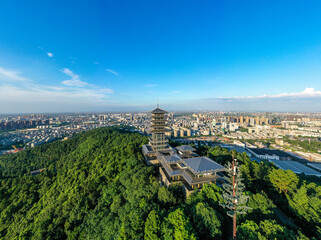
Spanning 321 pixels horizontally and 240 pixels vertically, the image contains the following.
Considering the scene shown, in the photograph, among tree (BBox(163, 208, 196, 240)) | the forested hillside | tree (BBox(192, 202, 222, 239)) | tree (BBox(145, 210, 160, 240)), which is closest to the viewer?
tree (BBox(163, 208, 196, 240))

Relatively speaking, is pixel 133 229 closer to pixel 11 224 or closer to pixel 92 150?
pixel 11 224

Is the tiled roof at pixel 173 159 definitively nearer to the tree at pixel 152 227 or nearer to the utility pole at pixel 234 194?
the tree at pixel 152 227

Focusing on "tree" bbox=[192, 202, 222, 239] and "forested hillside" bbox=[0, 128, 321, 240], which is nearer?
"tree" bbox=[192, 202, 222, 239]

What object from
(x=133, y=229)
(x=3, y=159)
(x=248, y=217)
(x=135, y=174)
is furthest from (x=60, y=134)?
(x=248, y=217)

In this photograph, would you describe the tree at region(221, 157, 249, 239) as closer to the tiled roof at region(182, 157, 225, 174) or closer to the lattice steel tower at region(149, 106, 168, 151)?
the tiled roof at region(182, 157, 225, 174)

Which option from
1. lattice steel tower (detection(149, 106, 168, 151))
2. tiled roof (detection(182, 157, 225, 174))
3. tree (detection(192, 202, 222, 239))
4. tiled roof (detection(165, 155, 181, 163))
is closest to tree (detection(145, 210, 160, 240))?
tree (detection(192, 202, 222, 239))

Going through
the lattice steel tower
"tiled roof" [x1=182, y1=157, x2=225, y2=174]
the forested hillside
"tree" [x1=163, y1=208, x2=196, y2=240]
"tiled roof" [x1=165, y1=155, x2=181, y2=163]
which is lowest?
the forested hillside

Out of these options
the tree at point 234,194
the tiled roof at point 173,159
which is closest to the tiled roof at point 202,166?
the tiled roof at point 173,159
